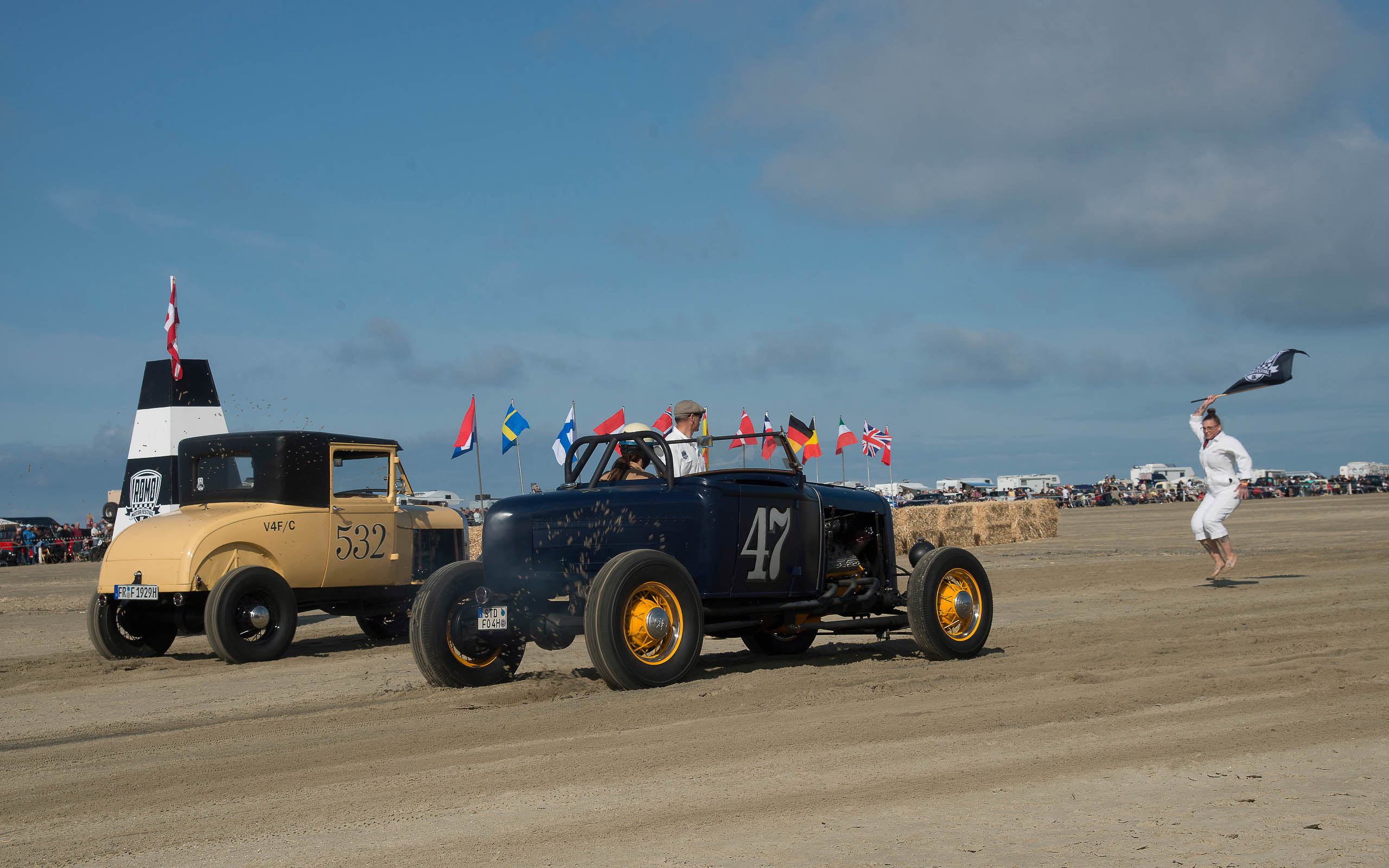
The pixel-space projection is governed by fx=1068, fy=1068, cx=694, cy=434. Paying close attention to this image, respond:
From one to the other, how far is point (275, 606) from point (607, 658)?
4.79 meters

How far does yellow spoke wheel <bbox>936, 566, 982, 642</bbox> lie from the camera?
25.6 ft

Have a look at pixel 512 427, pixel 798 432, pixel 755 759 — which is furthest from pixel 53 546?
pixel 755 759

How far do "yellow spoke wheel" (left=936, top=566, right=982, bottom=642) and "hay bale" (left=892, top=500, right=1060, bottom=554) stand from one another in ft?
68.4

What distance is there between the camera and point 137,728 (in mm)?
6375

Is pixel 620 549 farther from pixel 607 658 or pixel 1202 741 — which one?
pixel 1202 741

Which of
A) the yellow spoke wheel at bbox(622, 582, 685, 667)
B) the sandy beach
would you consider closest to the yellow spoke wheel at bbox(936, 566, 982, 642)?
the sandy beach

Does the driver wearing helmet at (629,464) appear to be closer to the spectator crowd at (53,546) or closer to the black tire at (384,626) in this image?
the black tire at (384,626)

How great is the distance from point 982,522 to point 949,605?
Result: 23182 millimetres

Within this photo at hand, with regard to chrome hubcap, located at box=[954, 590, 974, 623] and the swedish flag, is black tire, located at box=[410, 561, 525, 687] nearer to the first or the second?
chrome hubcap, located at box=[954, 590, 974, 623]

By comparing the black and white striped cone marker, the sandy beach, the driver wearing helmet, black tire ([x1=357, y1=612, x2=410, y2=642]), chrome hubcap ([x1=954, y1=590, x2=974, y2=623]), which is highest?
the black and white striped cone marker

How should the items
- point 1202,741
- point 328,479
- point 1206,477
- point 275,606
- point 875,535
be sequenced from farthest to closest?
point 1206,477 → point 328,479 → point 275,606 → point 875,535 → point 1202,741

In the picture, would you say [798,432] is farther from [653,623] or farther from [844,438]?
[844,438]

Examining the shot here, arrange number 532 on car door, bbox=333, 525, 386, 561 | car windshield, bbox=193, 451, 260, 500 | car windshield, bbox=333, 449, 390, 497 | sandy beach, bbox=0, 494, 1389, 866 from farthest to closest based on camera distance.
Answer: car windshield, bbox=333, 449, 390, 497, number 532 on car door, bbox=333, 525, 386, 561, car windshield, bbox=193, 451, 260, 500, sandy beach, bbox=0, 494, 1389, 866

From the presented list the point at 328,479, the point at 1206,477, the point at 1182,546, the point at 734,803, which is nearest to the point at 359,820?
the point at 734,803
